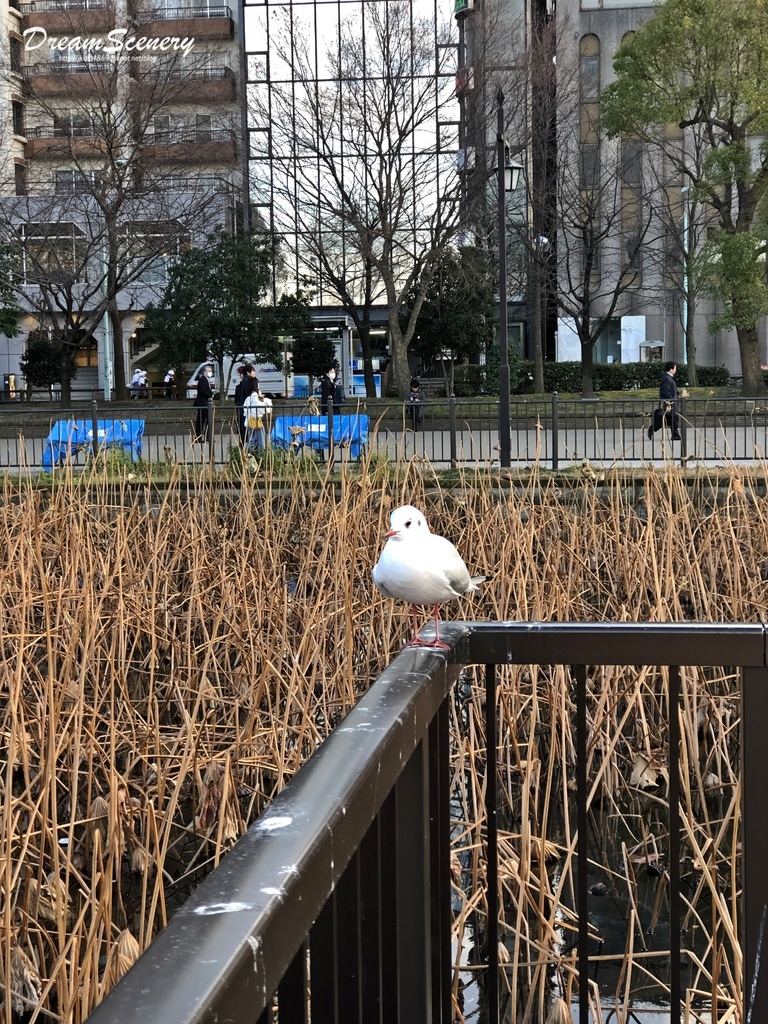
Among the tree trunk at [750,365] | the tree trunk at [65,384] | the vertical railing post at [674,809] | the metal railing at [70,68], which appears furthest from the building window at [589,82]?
the vertical railing post at [674,809]

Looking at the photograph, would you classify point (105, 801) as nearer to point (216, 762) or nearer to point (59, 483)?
point (216, 762)

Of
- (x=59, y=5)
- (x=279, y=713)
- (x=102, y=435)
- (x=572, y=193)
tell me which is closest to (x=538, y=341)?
(x=572, y=193)

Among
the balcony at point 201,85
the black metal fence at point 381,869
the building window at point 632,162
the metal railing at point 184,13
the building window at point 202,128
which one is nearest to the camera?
the black metal fence at point 381,869

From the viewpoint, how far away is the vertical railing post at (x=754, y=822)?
66.3 inches

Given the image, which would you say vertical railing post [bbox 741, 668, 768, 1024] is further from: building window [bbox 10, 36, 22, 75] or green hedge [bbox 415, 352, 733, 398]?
green hedge [bbox 415, 352, 733, 398]

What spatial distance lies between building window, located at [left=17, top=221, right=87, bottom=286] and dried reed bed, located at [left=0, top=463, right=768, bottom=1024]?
53.2ft

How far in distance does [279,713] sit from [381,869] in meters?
2.97

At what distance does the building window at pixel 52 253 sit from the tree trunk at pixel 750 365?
12817 millimetres

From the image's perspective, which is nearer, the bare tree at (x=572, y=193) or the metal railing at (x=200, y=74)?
the metal railing at (x=200, y=74)

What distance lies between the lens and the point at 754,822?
1686 millimetres

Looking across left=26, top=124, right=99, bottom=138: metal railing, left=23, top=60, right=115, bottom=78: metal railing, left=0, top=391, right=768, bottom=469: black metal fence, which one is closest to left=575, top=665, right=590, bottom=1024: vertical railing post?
left=0, top=391, right=768, bottom=469: black metal fence

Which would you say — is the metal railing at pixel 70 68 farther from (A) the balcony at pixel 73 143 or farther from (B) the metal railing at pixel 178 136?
(B) the metal railing at pixel 178 136

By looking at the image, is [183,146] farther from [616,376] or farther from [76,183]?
[616,376]

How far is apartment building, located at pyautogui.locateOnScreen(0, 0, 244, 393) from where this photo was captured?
21453mm
